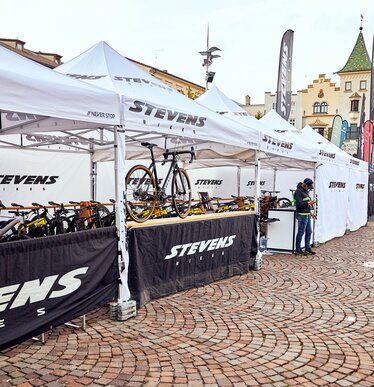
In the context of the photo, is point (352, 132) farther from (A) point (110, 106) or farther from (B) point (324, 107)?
(A) point (110, 106)

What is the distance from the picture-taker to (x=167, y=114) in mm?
5613

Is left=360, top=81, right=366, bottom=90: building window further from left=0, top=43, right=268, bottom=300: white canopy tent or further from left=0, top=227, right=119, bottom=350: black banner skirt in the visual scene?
left=0, top=227, right=119, bottom=350: black banner skirt

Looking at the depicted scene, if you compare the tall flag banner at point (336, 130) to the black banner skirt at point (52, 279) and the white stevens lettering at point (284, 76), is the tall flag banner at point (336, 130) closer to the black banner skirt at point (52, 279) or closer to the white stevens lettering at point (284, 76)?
the white stevens lettering at point (284, 76)

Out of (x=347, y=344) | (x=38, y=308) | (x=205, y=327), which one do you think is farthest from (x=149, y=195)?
(x=347, y=344)

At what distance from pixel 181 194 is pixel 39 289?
11.3 ft

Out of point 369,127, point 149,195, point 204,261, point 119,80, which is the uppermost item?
point 369,127

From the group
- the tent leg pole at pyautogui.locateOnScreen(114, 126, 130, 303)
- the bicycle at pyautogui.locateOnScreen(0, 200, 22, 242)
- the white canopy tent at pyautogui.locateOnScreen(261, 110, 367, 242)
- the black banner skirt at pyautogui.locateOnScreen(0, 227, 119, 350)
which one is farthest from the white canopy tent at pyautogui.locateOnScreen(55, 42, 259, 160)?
the white canopy tent at pyautogui.locateOnScreen(261, 110, 367, 242)

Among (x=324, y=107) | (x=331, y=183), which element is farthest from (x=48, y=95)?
(x=324, y=107)

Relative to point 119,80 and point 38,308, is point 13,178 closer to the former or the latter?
point 119,80

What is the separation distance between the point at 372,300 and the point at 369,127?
15544 millimetres

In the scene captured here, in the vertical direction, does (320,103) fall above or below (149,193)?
above

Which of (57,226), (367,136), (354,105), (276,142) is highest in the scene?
(354,105)

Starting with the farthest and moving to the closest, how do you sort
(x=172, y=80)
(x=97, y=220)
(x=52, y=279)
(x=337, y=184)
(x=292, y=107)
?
(x=292, y=107), (x=172, y=80), (x=337, y=184), (x=97, y=220), (x=52, y=279)

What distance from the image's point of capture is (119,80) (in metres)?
5.74
